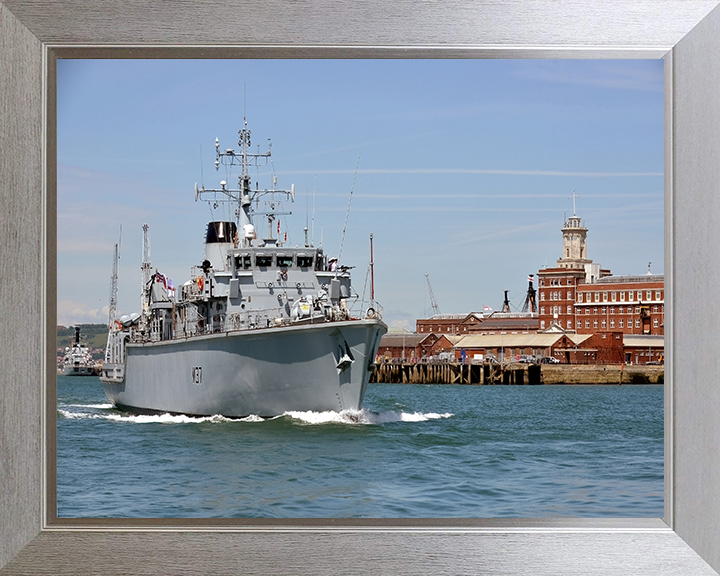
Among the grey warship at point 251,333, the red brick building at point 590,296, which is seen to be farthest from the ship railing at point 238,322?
the red brick building at point 590,296

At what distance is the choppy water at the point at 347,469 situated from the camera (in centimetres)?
867

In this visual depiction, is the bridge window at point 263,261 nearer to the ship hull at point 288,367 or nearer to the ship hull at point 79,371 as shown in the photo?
the ship hull at point 288,367

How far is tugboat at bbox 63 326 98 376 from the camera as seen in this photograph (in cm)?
5403

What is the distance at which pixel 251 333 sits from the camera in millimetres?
14719

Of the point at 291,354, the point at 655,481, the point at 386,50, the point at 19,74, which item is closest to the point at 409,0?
the point at 386,50

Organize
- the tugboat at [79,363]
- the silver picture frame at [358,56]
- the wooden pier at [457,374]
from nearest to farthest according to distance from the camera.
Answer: the silver picture frame at [358,56]
the wooden pier at [457,374]
the tugboat at [79,363]

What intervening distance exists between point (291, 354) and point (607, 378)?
36491 mm

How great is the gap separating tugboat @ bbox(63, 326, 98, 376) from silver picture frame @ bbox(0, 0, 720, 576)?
45458 millimetres

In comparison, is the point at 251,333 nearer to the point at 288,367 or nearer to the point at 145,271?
the point at 288,367

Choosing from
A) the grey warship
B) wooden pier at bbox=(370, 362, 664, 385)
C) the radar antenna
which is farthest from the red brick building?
the grey warship

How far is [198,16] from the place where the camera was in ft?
14.1

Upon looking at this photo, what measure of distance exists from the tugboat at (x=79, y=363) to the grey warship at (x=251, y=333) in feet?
102

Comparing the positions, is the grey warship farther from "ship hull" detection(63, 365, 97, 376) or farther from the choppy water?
"ship hull" detection(63, 365, 97, 376)

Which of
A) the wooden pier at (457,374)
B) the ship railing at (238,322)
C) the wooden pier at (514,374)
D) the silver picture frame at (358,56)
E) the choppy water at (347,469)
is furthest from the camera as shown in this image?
the wooden pier at (457,374)
